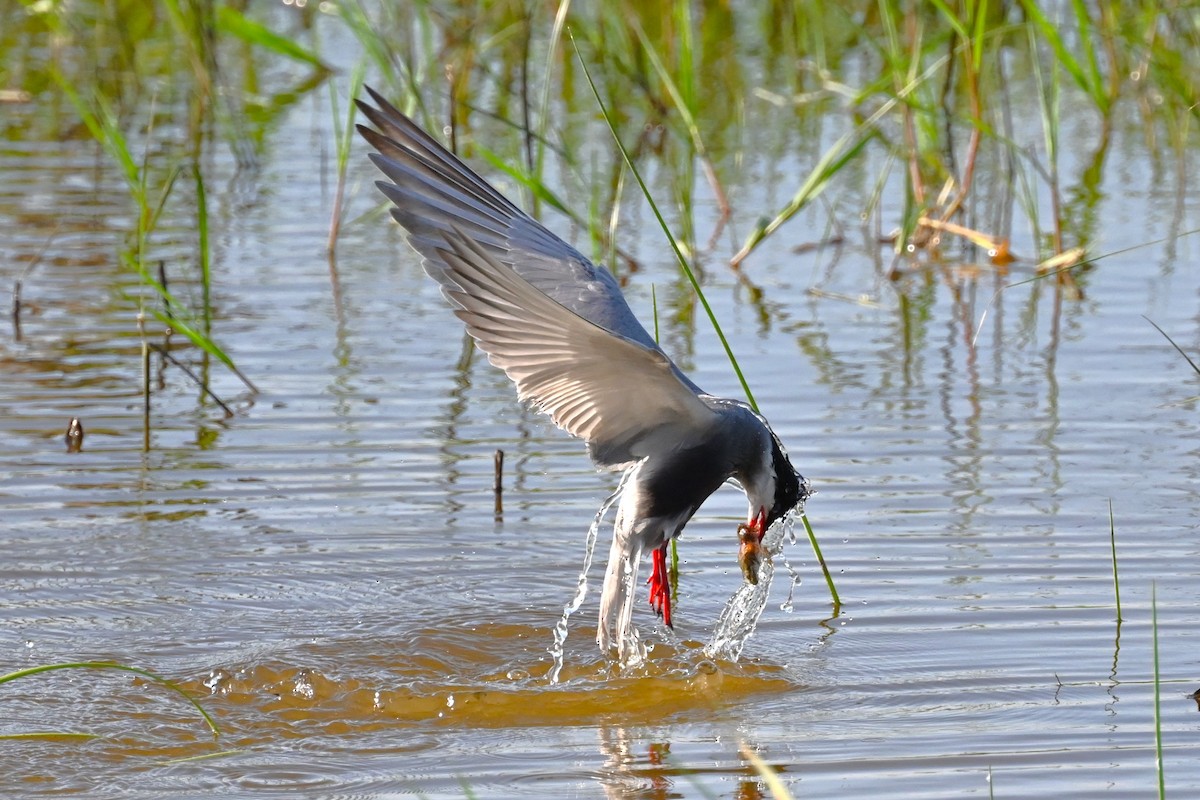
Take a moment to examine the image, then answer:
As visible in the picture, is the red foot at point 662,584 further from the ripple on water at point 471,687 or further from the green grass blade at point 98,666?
the green grass blade at point 98,666

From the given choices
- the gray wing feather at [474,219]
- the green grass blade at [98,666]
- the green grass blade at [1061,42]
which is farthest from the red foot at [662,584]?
the green grass blade at [1061,42]

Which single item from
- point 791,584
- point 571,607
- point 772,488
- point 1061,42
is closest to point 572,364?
point 772,488

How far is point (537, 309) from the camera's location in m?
4.81

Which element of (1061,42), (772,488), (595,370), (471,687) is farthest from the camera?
(1061,42)

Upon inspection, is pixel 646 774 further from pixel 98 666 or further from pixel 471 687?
pixel 98 666

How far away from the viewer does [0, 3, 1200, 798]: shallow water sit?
15.0 ft

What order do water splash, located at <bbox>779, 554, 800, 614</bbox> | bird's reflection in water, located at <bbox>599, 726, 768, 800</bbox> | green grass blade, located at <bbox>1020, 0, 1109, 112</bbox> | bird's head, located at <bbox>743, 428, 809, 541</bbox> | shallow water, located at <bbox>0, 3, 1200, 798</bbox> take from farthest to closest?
1. green grass blade, located at <bbox>1020, 0, 1109, 112</bbox>
2. water splash, located at <bbox>779, 554, 800, 614</bbox>
3. bird's head, located at <bbox>743, 428, 809, 541</bbox>
4. shallow water, located at <bbox>0, 3, 1200, 798</bbox>
5. bird's reflection in water, located at <bbox>599, 726, 768, 800</bbox>

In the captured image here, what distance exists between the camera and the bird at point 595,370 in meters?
4.85

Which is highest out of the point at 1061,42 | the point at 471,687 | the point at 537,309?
the point at 1061,42

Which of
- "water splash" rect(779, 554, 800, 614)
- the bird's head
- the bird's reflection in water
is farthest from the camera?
"water splash" rect(779, 554, 800, 614)

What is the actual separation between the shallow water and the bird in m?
0.36

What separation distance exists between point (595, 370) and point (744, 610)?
1.03 m

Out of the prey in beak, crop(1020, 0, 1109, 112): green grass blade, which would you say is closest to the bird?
the prey in beak

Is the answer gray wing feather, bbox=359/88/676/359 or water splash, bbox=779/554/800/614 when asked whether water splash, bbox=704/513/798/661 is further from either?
gray wing feather, bbox=359/88/676/359
